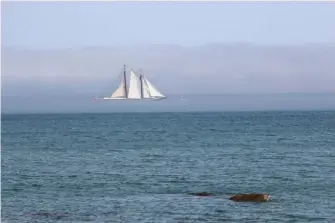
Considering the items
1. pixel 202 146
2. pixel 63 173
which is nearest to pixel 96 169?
pixel 63 173

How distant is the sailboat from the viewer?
138m

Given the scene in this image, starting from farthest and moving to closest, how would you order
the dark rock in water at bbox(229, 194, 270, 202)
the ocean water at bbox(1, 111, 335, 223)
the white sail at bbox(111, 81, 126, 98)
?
the white sail at bbox(111, 81, 126, 98)
the dark rock in water at bbox(229, 194, 270, 202)
the ocean water at bbox(1, 111, 335, 223)

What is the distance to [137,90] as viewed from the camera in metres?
142

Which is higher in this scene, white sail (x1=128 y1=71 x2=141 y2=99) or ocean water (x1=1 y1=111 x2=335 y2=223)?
white sail (x1=128 y1=71 x2=141 y2=99)

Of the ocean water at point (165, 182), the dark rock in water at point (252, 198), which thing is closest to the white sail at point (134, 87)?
the ocean water at point (165, 182)

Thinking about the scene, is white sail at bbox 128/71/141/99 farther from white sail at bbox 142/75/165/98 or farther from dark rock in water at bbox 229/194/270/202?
dark rock in water at bbox 229/194/270/202

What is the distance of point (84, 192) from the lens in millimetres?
46719

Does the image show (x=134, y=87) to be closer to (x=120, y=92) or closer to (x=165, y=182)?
(x=120, y=92)

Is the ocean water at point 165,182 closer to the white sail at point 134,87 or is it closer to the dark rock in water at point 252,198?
the dark rock in water at point 252,198

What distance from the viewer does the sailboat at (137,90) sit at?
138m

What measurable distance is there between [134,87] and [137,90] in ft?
2.79

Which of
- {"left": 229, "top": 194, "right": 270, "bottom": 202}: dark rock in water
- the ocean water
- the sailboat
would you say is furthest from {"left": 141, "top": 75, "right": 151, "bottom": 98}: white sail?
{"left": 229, "top": 194, "right": 270, "bottom": 202}: dark rock in water

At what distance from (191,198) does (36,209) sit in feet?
30.4

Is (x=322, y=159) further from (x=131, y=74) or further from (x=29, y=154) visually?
(x=131, y=74)
